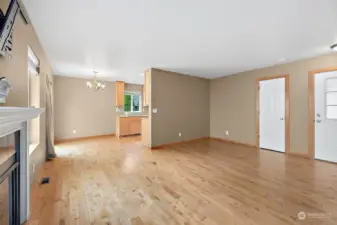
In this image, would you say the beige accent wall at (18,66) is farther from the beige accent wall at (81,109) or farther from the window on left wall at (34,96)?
the beige accent wall at (81,109)

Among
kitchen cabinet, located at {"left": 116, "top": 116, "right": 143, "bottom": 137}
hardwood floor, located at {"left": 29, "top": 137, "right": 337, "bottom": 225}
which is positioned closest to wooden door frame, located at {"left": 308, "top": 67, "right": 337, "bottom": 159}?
hardwood floor, located at {"left": 29, "top": 137, "right": 337, "bottom": 225}

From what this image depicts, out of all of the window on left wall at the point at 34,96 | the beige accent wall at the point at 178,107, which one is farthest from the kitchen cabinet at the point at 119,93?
the window on left wall at the point at 34,96

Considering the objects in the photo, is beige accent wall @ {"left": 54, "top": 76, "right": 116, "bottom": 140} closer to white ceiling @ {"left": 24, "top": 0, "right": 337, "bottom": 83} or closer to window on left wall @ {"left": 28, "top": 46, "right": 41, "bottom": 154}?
white ceiling @ {"left": 24, "top": 0, "right": 337, "bottom": 83}

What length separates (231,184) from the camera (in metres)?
2.69

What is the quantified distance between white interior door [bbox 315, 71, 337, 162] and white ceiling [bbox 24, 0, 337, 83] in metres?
0.67

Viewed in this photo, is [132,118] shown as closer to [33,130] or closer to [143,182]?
[33,130]

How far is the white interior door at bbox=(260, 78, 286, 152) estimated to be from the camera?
4.59 meters

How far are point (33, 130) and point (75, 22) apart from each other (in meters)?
2.22

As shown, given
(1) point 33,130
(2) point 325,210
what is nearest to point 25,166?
(1) point 33,130

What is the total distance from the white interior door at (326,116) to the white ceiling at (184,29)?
672mm

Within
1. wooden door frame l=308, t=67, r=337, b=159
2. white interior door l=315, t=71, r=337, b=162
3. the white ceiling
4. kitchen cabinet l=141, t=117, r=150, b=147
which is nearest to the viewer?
the white ceiling

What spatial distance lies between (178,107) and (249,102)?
7.49ft

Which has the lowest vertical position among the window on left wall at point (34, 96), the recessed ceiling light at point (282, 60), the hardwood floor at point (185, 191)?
the hardwood floor at point (185, 191)

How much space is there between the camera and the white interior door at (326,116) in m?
3.69
